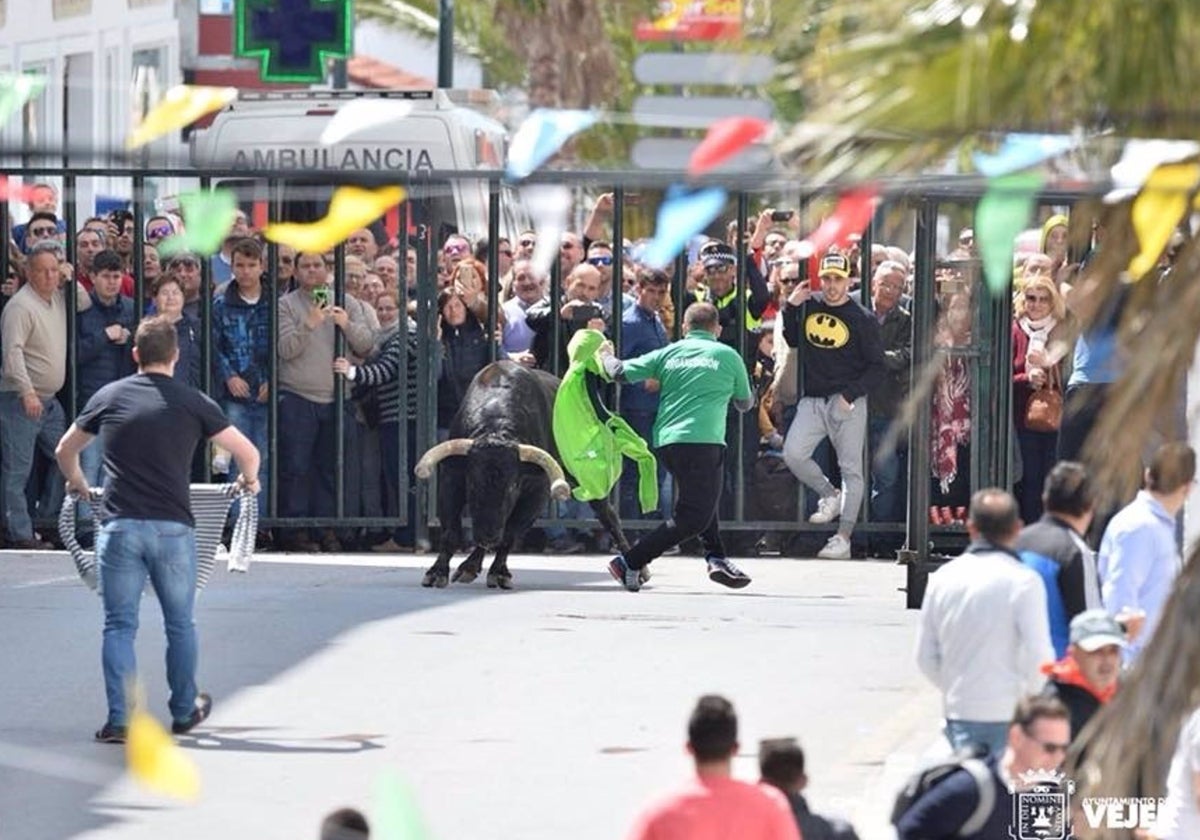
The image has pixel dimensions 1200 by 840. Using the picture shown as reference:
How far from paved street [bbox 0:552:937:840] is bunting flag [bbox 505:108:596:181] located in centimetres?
381

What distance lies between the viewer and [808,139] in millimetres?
3623

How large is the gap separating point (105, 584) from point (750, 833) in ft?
14.0

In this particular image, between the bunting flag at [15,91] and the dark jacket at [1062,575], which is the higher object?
the bunting flag at [15,91]

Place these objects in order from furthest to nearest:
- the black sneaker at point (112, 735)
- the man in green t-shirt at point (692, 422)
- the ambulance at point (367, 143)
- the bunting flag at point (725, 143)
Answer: the ambulance at point (367, 143) < the man in green t-shirt at point (692, 422) < the black sneaker at point (112, 735) < the bunting flag at point (725, 143)

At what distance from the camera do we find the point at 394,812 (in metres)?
7.90

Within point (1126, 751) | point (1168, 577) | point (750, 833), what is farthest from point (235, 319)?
point (1126, 751)

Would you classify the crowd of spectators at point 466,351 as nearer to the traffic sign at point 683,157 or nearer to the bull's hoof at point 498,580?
the bull's hoof at point 498,580

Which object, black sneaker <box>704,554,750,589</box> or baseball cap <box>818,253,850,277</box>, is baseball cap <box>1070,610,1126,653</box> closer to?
black sneaker <box>704,554,750,589</box>

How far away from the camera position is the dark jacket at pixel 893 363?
15289mm

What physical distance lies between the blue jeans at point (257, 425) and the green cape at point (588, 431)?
213 cm

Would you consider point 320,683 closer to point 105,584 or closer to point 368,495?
point 105,584

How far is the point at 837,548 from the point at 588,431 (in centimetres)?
197

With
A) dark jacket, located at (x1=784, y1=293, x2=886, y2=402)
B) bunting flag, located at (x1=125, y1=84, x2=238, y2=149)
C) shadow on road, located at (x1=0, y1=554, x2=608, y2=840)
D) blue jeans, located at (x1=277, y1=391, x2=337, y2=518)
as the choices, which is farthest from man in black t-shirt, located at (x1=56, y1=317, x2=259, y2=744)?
dark jacket, located at (x1=784, y1=293, x2=886, y2=402)

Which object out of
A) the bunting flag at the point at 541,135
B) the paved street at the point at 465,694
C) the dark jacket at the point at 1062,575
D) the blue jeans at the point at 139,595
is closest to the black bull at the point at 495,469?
the paved street at the point at 465,694
